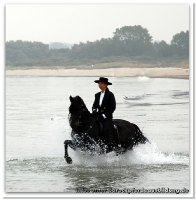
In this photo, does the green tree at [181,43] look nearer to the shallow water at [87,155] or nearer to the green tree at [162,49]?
the green tree at [162,49]

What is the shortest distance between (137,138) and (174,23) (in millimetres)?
2071

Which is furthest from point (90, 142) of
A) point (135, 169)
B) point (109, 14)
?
point (109, 14)

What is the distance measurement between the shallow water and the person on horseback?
16 cm

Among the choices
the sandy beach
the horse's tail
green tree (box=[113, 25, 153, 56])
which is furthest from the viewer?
the horse's tail

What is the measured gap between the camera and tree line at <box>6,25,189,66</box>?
17.8m

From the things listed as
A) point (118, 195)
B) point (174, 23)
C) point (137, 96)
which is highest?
point (174, 23)

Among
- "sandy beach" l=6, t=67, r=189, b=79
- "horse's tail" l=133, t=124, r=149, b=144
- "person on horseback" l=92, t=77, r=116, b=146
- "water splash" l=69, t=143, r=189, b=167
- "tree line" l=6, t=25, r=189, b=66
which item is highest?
"tree line" l=6, t=25, r=189, b=66

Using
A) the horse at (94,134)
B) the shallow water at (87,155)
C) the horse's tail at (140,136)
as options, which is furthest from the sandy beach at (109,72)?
the horse's tail at (140,136)

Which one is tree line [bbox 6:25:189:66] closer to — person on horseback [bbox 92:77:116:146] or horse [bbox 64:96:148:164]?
person on horseback [bbox 92:77:116:146]

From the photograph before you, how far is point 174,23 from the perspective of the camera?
17719 millimetres

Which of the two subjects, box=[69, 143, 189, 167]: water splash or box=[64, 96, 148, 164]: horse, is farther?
box=[69, 143, 189, 167]: water splash

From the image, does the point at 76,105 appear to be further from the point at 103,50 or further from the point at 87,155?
the point at 103,50

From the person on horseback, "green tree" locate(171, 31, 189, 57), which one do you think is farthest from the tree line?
the person on horseback

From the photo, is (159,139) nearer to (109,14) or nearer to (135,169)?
(135,169)
